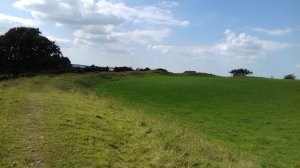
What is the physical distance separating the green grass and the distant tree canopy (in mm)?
36363

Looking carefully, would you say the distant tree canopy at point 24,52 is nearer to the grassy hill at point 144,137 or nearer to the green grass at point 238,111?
the green grass at point 238,111

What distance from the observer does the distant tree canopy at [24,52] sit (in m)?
83.8

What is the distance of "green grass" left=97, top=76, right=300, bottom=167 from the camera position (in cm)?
2195

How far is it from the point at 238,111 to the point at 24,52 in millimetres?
58715

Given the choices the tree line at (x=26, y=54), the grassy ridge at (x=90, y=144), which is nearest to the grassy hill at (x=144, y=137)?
the grassy ridge at (x=90, y=144)

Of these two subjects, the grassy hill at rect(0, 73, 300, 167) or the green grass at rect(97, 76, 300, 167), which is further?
the green grass at rect(97, 76, 300, 167)

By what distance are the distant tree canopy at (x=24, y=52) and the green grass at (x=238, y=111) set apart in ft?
119

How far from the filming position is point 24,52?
8462cm

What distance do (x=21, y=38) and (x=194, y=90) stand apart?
46.3 meters

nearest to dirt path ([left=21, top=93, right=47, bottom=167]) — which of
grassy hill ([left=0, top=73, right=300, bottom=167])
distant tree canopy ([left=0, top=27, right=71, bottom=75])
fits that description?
grassy hill ([left=0, top=73, right=300, bottom=167])

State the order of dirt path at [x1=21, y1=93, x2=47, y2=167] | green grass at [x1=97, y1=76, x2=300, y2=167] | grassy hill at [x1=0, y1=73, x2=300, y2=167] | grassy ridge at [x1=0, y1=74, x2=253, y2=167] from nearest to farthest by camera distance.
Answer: dirt path at [x1=21, y1=93, x2=47, y2=167], grassy ridge at [x1=0, y1=74, x2=253, y2=167], grassy hill at [x1=0, y1=73, x2=300, y2=167], green grass at [x1=97, y1=76, x2=300, y2=167]

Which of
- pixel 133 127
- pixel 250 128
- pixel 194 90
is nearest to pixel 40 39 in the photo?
pixel 194 90

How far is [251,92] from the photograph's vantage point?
174 feet

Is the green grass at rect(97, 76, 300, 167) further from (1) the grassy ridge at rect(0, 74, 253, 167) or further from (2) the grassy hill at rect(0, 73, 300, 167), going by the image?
(1) the grassy ridge at rect(0, 74, 253, 167)
